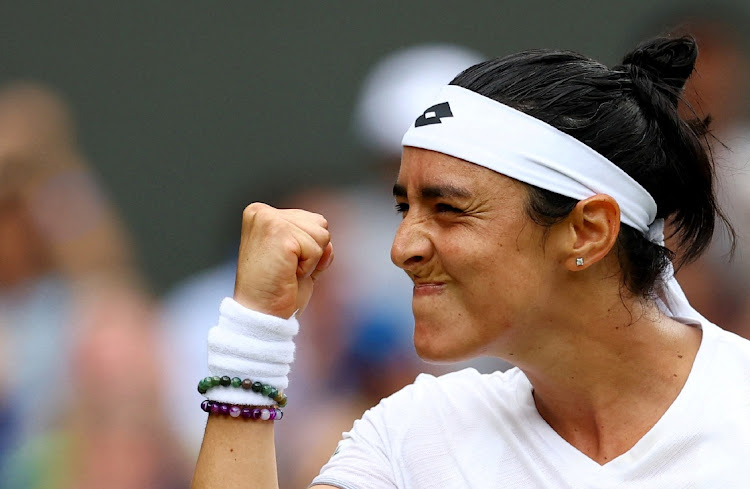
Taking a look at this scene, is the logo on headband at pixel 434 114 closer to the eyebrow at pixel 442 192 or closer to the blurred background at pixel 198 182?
the eyebrow at pixel 442 192

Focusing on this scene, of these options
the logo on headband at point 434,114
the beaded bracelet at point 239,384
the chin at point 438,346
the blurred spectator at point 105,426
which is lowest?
the blurred spectator at point 105,426

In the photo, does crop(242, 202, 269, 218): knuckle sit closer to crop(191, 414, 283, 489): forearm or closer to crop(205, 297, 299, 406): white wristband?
crop(205, 297, 299, 406): white wristband

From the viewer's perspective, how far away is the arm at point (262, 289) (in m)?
2.16

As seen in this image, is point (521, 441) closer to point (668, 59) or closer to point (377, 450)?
point (377, 450)

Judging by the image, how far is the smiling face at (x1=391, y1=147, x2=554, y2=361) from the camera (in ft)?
7.04

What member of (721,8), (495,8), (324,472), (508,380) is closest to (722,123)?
(721,8)

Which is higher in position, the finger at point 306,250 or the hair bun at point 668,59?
the hair bun at point 668,59

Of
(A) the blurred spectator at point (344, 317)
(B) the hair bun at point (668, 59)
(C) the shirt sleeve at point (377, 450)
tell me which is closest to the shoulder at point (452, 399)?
(C) the shirt sleeve at point (377, 450)

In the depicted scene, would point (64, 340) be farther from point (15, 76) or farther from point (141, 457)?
point (15, 76)

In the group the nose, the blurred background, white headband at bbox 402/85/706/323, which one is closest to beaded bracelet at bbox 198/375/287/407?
the nose

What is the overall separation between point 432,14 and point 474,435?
8.89 ft

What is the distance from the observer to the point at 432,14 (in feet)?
15.2

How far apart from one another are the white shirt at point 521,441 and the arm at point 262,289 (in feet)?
0.58

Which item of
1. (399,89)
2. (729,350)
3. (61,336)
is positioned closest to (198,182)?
(399,89)
